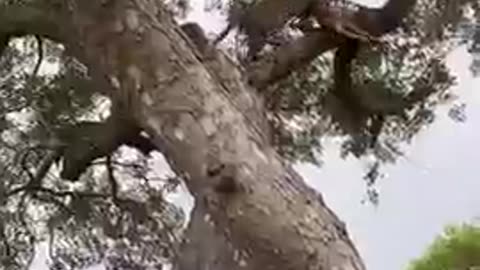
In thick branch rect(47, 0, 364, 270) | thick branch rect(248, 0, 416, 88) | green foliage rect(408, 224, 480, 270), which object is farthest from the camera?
green foliage rect(408, 224, 480, 270)

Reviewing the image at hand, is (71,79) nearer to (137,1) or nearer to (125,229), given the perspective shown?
(125,229)

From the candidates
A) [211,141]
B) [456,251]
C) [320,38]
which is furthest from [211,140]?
[456,251]

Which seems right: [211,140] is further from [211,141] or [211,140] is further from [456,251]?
[456,251]

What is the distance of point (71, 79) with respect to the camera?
3.37 meters

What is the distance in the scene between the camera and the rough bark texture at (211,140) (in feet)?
6.02

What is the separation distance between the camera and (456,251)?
3539mm

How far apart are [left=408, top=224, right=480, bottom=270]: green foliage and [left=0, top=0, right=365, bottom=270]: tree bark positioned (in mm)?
→ 1485

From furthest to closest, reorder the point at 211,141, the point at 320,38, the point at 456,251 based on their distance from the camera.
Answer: the point at 456,251, the point at 320,38, the point at 211,141

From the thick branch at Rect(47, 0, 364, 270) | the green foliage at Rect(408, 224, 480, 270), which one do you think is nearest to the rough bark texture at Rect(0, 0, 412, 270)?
the thick branch at Rect(47, 0, 364, 270)

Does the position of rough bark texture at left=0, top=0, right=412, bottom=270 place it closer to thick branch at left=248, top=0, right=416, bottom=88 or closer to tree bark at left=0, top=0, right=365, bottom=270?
tree bark at left=0, top=0, right=365, bottom=270

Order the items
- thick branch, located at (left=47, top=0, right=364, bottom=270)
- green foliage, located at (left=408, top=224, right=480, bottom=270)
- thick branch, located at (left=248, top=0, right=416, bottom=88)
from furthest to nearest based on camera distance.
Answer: green foliage, located at (left=408, top=224, right=480, bottom=270) → thick branch, located at (left=248, top=0, right=416, bottom=88) → thick branch, located at (left=47, top=0, right=364, bottom=270)

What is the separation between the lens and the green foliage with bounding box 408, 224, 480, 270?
3.49 meters

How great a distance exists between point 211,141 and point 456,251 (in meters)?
1.76

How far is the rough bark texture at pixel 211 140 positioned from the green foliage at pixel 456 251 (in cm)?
149
